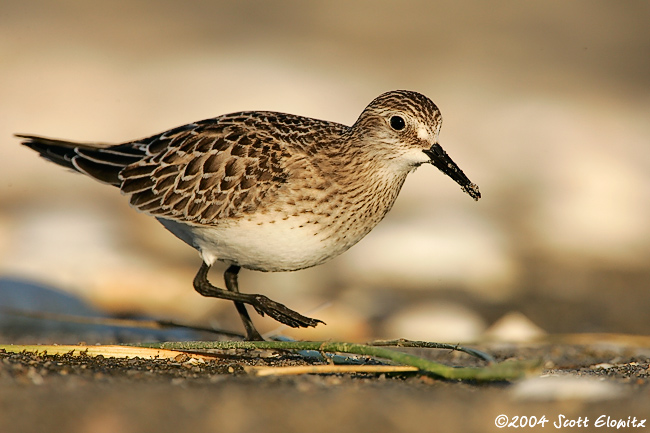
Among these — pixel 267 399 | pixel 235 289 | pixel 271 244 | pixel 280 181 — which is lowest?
pixel 267 399

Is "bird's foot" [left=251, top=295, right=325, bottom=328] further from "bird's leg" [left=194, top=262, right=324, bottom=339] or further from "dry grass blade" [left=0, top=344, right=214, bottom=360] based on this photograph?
"dry grass blade" [left=0, top=344, right=214, bottom=360]

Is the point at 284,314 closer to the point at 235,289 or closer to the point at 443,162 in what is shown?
the point at 235,289

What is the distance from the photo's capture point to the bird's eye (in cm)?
528

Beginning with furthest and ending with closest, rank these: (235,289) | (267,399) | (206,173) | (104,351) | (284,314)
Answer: (235,289), (206,173), (284,314), (104,351), (267,399)

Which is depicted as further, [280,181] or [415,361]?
[280,181]

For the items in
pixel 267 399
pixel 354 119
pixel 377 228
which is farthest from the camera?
pixel 354 119

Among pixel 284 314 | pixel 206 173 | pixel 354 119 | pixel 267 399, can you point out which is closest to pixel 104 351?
pixel 284 314

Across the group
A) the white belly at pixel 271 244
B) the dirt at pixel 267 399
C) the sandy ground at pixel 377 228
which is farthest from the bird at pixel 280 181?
the dirt at pixel 267 399

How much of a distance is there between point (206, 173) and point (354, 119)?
17.2 ft

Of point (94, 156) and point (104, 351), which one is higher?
point (94, 156)

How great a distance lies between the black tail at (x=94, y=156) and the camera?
585cm

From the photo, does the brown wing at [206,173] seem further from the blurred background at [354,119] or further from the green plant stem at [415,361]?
the blurred background at [354,119]

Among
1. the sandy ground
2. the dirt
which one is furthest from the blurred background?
the dirt

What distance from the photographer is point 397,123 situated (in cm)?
530
